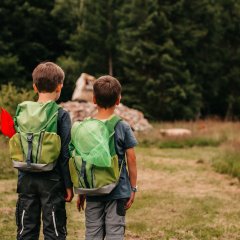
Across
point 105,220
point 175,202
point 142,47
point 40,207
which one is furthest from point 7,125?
point 142,47

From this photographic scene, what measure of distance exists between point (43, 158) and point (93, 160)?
351mm

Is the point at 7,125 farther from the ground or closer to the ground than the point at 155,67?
farther from the ground

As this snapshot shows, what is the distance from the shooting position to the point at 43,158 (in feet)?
11.9

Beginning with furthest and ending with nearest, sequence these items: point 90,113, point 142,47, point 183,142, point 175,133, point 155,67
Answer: point 155,67 → point 142,47 → point 90,113 → point 175,133 → point 183,142

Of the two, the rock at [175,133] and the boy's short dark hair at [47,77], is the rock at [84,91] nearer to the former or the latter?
the rock at [175,133]

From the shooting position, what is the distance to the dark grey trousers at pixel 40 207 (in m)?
3.73

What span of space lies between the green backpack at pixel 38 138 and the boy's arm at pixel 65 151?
7 centimetres

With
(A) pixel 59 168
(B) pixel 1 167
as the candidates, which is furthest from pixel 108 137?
(B) pixel 1 167

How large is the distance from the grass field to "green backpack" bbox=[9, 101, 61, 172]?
6.72ft

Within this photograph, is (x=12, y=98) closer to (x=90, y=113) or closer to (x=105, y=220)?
(x=90, y=113)

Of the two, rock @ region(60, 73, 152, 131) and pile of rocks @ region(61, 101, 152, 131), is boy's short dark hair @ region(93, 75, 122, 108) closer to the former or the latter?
pile of rocks @ region(61, 101, 152, 131)

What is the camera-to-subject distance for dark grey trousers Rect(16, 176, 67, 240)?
→ 3727 millimetres

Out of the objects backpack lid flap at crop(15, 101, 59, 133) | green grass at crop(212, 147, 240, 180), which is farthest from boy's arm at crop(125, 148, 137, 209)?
green grass at crop(212, 147, 240, 180)

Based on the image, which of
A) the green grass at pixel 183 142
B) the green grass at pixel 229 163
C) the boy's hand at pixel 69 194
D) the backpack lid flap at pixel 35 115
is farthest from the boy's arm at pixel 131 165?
the green grass at pixel 183 142
